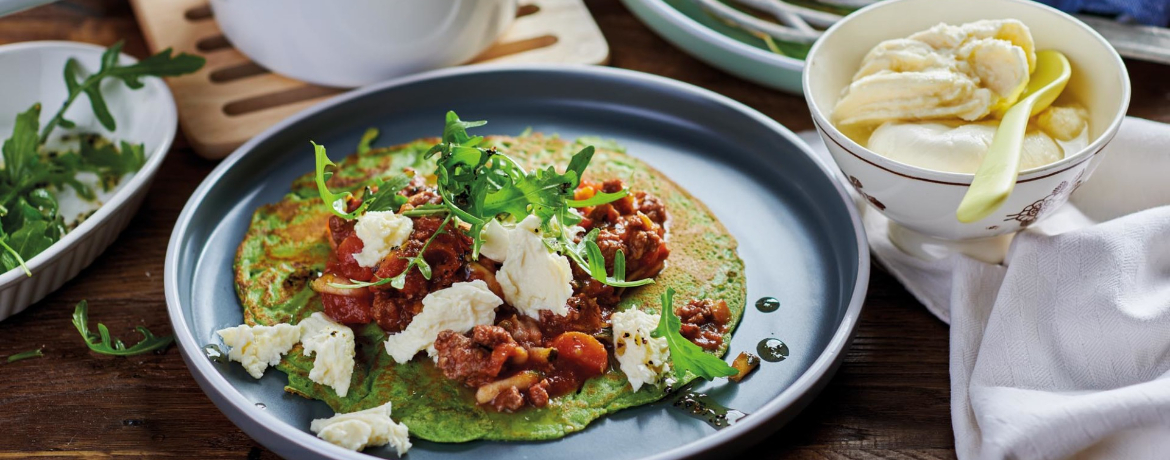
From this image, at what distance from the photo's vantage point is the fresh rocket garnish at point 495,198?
75.0 inches

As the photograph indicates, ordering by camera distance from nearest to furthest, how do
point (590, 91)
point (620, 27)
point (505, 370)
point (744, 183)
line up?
point (505, 370) → point (744, 183) → point (590, 91) → point (620, 27)

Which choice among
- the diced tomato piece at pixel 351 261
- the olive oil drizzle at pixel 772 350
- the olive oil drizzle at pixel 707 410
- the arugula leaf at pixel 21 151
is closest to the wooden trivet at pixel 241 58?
the arugula leaf at pixel 21 151

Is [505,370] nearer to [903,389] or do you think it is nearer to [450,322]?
[450,322]

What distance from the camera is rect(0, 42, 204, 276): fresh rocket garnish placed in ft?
7.04

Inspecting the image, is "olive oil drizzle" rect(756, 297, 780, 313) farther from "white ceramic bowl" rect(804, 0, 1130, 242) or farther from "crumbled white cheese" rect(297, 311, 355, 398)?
"crumbled white cheese" rect(297, 311, 355, 398)

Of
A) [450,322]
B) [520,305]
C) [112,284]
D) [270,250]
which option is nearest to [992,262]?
[520,305]

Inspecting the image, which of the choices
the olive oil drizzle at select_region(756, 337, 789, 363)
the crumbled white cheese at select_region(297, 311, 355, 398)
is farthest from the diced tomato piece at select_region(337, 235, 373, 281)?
the olive oil drizzle at select_region(756, 337, 789, 363)

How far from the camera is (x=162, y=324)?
2.15 meters

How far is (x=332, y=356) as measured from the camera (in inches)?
74.1

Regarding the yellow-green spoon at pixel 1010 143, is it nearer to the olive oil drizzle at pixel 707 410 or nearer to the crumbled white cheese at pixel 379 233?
the olive oil drizzle at pixel 707 410

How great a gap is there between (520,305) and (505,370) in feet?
0.51

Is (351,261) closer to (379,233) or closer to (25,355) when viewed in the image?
(379,233)

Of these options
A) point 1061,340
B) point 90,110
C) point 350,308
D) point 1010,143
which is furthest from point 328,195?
point 1061,340

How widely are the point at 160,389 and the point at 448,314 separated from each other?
0.67 metres
